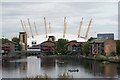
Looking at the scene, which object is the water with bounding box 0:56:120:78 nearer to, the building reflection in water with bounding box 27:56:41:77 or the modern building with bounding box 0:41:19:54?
the building reflection in water with bounding box 27:56:41:77

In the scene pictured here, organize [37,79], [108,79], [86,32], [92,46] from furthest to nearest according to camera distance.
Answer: [86,32] → [92,46] → [108,79] → [37,79]

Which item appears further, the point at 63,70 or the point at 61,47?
the point at 61,47

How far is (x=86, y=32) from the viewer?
121688mm

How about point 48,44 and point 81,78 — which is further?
point 48,44

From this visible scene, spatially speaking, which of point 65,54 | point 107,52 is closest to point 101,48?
point 107,52

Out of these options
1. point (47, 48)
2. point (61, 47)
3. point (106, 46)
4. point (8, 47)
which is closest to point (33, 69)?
point (106, 46)

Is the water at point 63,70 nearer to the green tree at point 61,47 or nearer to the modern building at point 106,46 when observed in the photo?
the modern building at point 106,46

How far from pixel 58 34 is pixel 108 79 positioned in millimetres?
101610

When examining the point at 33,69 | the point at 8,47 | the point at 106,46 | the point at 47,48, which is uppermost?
the point at 106,46

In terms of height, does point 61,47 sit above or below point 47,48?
above

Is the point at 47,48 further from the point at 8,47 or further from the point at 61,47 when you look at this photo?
the point at 8,47

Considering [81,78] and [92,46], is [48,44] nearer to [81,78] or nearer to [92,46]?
[92,46]

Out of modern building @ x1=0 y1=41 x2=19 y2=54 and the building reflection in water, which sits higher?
modern building @ x1=0 y1=41 x2=19 y2=54

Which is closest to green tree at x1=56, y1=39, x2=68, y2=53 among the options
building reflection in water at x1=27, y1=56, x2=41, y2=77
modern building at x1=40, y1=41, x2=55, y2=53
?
modern building at x1=40, y1=41, x2=55, y2=53
